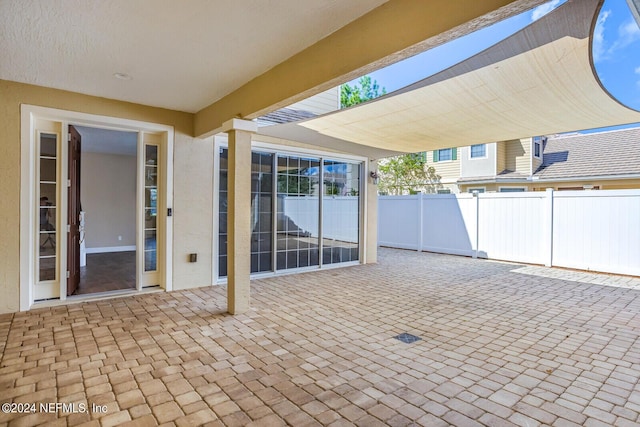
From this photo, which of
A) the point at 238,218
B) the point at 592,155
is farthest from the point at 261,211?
the point at 592,155

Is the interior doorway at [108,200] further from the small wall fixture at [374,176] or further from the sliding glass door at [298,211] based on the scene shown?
the small wall fixture at [374,176]

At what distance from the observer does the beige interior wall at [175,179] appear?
452 cm

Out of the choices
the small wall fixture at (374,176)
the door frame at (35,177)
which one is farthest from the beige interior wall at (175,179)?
the small wall fixture at (374,176)

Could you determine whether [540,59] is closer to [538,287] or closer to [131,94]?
[538,287]

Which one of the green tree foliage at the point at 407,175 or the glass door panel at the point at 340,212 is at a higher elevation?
the green tree foliage at the point at 407,175

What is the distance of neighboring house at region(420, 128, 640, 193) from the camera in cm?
1137

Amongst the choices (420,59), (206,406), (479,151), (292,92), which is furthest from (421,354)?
(479,151)

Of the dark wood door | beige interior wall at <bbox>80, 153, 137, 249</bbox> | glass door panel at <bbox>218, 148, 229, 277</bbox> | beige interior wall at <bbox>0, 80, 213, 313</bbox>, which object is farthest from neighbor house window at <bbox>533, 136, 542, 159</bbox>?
the dark wood door

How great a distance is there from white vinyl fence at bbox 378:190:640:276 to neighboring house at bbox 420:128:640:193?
3.22 m

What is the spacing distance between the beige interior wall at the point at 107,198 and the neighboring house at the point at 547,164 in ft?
39.8

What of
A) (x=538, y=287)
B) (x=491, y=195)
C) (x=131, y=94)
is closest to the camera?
(x=131, y=94)

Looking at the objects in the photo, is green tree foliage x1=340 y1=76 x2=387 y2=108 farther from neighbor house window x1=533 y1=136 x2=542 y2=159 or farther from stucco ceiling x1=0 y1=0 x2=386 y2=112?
stucco ceiling x1=0 y1=0 x2=386 y2=112

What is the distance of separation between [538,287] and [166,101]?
7002 millimetres

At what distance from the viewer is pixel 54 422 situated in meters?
2.35
